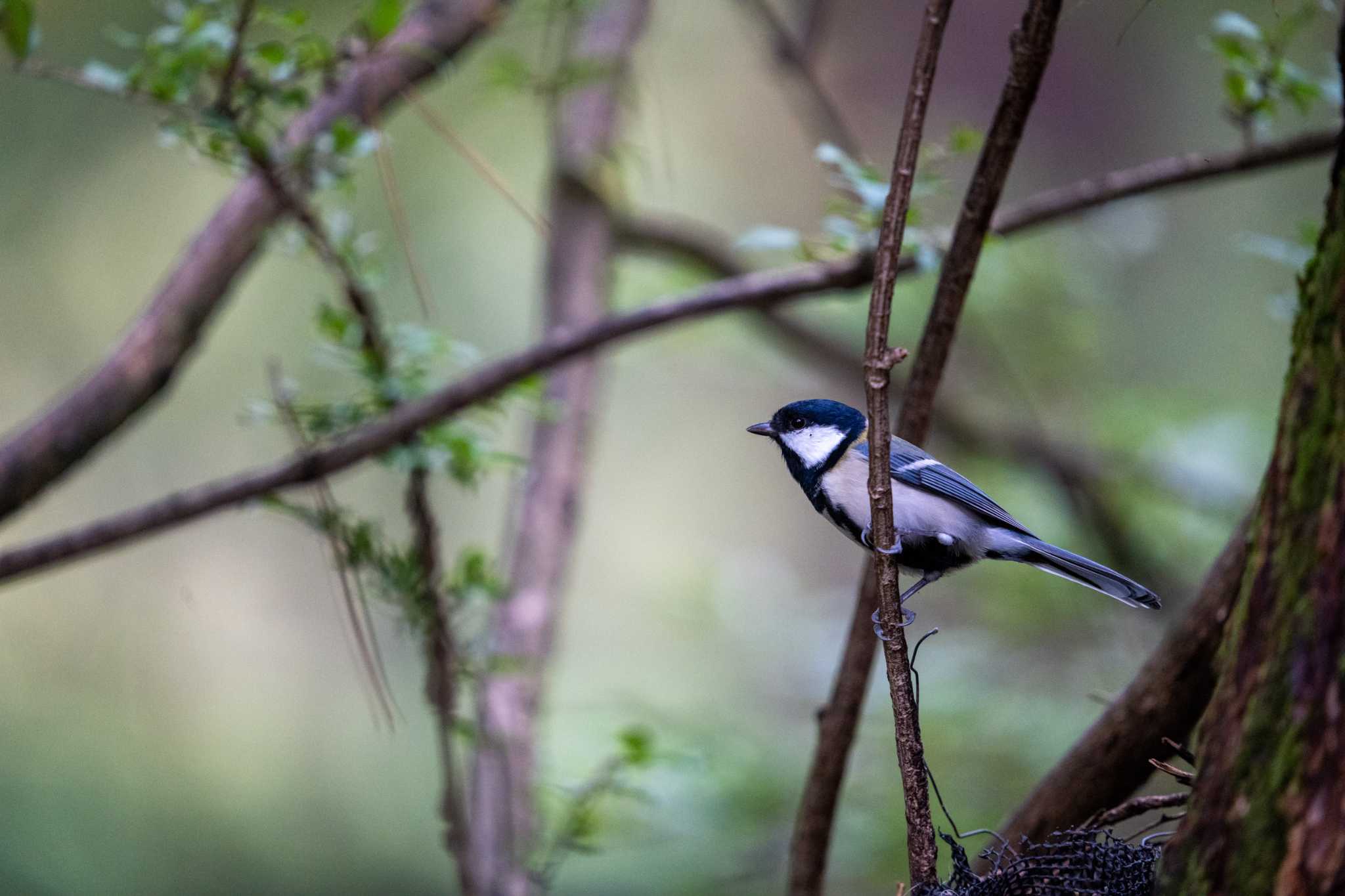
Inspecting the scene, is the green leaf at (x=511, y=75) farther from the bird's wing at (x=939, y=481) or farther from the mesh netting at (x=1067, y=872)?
the mesh netting at (x=1067, y=872)

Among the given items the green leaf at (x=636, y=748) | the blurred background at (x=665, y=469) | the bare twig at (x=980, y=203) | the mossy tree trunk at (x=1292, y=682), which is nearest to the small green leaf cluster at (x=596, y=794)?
the green leaf at (x=636, y=748)

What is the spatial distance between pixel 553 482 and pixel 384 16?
72.1 inches

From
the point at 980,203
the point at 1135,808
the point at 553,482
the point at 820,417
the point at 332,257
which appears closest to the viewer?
the point at 1135,808

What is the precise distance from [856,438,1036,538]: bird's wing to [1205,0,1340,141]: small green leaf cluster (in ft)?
2.80

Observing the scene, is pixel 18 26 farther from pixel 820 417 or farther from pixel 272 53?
pixel 820 417

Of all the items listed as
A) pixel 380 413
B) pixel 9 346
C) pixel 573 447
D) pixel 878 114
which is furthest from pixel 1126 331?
pixel 9 346

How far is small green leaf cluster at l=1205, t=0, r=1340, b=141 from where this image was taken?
1863mm

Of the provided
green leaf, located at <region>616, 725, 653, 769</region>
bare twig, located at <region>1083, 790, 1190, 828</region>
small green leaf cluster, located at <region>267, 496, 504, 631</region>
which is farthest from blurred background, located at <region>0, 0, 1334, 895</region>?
bare twig, located at <region>1083, 790, 1190, 828</region>

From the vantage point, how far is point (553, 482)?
358 cm

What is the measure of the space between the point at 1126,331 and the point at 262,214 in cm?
451

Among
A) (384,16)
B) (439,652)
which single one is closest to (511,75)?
Answer: (384,16)

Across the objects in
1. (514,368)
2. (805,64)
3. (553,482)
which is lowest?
(514,368)

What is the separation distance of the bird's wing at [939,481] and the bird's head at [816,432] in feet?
0.15

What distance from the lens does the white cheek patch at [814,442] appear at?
201 centimetres
